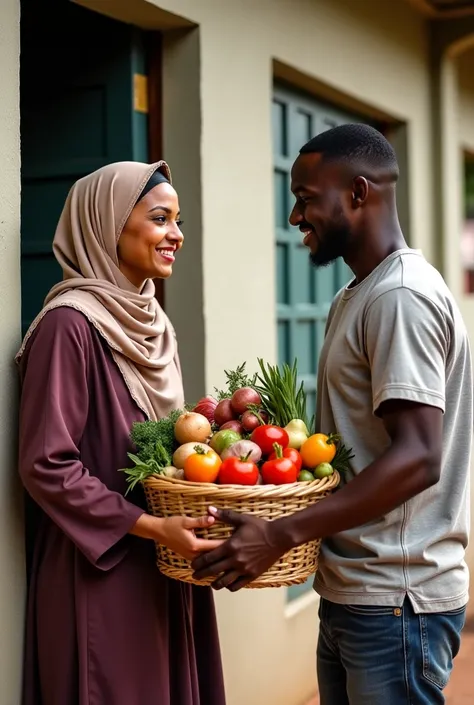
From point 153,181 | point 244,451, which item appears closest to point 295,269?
point 153,181

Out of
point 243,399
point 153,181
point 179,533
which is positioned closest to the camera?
point 179,533

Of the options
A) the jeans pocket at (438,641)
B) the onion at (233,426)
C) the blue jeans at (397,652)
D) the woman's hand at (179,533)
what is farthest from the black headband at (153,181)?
the jeans pocket at (438,641)

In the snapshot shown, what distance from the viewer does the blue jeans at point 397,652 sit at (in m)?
2.58

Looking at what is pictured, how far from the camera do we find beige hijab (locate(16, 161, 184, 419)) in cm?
291

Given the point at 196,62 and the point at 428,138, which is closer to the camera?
the point at 196,62

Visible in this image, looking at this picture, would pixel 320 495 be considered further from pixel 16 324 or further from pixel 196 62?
pixel 196 62

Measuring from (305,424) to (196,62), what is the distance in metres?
1.89

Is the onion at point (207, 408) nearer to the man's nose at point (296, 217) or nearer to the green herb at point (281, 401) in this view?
the green herb at point (281, 401)

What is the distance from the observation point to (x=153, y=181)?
9.91 feet

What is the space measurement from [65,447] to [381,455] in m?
0.79

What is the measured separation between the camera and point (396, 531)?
262 cm

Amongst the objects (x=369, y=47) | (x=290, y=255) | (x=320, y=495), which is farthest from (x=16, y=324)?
(x=369, y=47)

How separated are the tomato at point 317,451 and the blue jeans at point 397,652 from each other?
38cm

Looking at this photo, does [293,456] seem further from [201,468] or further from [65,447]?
[65,447]
